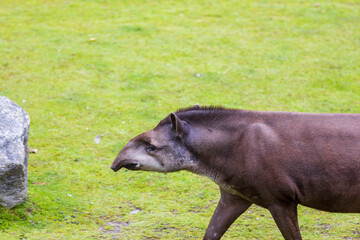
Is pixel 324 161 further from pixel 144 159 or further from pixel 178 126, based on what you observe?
pixel 144 159

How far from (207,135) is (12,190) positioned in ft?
8.76

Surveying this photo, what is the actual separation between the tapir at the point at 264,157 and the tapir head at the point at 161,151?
0.01 m

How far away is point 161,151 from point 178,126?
0.36 meters

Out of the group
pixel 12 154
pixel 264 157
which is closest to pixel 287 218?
pixel 264 157

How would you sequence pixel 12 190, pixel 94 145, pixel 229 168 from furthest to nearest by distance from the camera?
pixel 94 145
pixel 12 190
pixel 229 168

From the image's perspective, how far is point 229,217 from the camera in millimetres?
6578

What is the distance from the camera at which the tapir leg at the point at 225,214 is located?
6.58 metres

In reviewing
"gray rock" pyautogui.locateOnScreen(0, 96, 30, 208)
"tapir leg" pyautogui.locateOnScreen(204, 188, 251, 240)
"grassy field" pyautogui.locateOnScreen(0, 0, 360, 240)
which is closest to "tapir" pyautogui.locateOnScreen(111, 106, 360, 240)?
"tapir leg" pyautogui.locateOnScreen(204, 188, 251, 240)

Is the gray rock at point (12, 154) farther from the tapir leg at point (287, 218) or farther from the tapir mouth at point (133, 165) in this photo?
the tapir leg at point (287, 218)

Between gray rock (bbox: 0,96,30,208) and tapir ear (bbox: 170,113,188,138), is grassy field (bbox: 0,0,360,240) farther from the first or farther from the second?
tapir ear (bbox: 170,113,188,138)

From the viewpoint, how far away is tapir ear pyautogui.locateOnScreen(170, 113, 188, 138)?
20.5ft

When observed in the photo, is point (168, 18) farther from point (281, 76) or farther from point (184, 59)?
point (281, 76)

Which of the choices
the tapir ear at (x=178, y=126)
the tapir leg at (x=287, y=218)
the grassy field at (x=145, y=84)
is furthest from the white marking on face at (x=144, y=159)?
the tapir leg at (x=287, y=218)

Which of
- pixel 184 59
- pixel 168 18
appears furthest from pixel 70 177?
pixel 168 18
